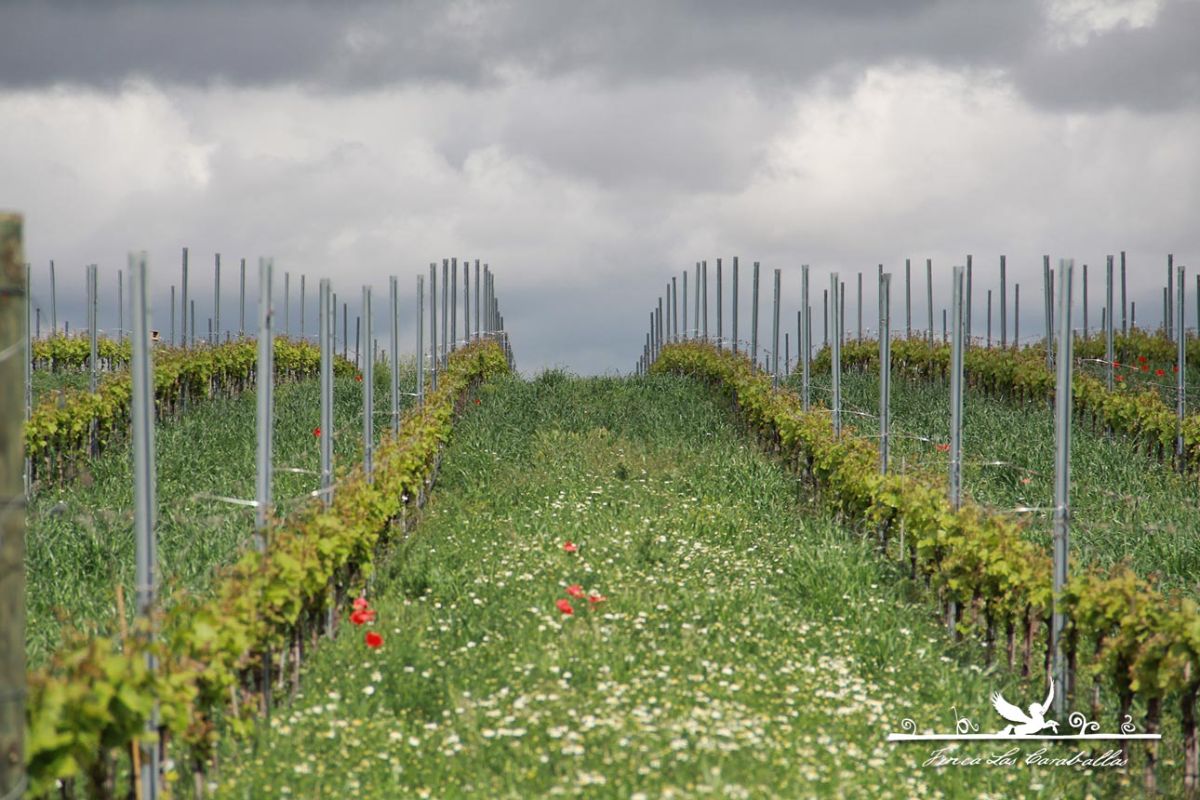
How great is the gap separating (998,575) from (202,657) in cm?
518

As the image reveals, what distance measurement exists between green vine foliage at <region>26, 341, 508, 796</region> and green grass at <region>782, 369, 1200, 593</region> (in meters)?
4.93

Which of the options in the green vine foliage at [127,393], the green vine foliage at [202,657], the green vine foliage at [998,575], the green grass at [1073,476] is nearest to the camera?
the green vine foliage at [202,657]

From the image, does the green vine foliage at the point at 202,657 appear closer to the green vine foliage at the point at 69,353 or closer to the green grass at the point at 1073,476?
the green grass at the point at 1073,476

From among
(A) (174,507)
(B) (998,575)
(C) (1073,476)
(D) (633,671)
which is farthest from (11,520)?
(C) (1073,476)

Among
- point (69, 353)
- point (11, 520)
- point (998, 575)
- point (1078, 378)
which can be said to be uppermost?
point (69, 353)

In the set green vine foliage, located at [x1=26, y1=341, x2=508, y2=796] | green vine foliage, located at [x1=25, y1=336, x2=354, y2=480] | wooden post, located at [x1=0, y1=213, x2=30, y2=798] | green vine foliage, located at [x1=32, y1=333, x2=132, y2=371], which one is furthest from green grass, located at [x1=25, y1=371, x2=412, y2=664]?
green vine foliage, located at [x1=32, y1=333, x2=132, y2=371]

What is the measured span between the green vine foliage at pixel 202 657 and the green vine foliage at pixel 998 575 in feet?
14.0

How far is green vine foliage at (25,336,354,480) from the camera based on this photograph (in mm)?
14086

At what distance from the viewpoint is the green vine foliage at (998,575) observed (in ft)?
21.3

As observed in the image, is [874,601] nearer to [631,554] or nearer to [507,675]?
[631,554]

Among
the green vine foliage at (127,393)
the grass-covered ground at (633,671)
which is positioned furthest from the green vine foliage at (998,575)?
the green vine foliage at (127,393)

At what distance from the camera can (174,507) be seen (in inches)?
464

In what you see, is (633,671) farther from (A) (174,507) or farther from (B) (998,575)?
(A) (174,507)

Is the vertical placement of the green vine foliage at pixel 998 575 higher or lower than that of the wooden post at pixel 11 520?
lower
